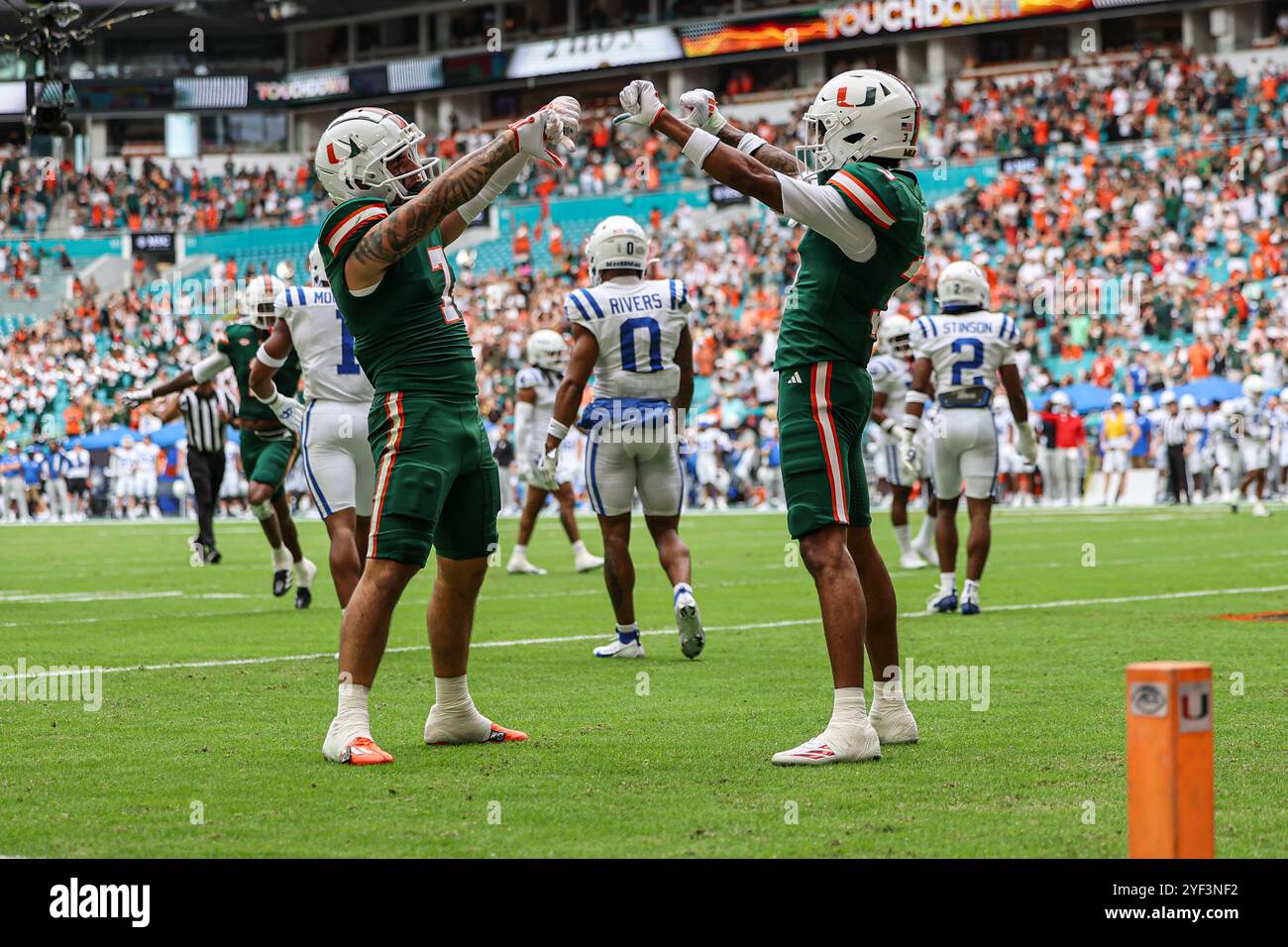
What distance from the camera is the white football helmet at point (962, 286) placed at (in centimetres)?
1130

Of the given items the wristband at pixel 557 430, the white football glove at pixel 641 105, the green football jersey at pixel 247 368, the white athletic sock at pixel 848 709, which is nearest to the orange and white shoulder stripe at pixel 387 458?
the white football glove at pixel 641 105

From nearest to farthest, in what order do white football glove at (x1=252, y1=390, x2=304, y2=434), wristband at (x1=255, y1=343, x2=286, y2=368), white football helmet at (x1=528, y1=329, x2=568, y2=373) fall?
1. wristband at (x1=255, y1=343, x2=286, y2=368)
2. white football glove at (x1=252, y1=390, x2=304, y2=434)
3. white football helmet at (x1=528, y1=329, x2=568, y2=373)

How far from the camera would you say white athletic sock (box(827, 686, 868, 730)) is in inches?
212

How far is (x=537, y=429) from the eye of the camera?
615 inches

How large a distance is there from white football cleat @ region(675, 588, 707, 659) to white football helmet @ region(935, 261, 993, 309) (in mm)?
3978

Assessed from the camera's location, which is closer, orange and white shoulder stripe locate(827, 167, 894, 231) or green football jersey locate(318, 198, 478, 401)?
orange and white shoulder stripe locate(827, 167, 894, 231)

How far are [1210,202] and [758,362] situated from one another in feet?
30.6

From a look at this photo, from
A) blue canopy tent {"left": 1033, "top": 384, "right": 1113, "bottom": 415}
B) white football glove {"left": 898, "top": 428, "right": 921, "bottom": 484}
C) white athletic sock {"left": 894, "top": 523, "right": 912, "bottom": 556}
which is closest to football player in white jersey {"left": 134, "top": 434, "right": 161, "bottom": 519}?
blue canopy tent {"left": 1033, "top": 384, "right": 1113, "bottom": 415}

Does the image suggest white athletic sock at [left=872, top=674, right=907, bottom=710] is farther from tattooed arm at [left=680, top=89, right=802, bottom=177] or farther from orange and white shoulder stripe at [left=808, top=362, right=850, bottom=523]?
tattooed arm at [left=680, top=89, right=802, bottom=177]

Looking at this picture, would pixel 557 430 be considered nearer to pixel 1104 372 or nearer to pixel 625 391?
pixel 625 391

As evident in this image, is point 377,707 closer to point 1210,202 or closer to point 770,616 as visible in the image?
point 770,616

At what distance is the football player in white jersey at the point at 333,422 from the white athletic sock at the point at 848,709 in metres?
3.83

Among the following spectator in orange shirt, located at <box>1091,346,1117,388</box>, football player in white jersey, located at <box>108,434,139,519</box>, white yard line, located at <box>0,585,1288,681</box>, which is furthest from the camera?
football player in white jersey, located at <box>108,434,139,519</box>
